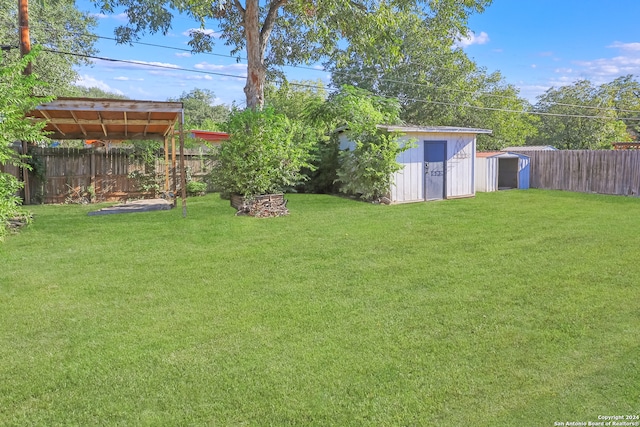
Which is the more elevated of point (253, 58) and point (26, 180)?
point (253, 58)

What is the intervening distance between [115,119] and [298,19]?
7.09 metres

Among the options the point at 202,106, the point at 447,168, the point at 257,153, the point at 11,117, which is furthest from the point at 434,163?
the point at 202,106

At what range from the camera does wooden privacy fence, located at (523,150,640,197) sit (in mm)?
12469

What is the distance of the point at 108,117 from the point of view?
Result: 9070 millimetres

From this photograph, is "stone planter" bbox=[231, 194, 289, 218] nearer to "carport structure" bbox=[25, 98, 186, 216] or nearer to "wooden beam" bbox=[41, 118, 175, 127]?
"carport structure" bbox=[25, 98, 186, 216]

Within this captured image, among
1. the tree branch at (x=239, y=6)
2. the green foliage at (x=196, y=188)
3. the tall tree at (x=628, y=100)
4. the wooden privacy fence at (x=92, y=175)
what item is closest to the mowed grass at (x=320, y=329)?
the wooden privacy fence at (x=92, y=175)

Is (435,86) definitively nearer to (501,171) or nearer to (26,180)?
(501,171)

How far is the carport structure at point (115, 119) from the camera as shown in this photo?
750 cm

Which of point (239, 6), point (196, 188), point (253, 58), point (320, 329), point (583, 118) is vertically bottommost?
point (320, 329)

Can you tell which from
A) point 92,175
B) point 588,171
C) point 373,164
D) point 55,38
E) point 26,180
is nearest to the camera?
point 26,180

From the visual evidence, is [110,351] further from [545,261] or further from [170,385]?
[545,261]

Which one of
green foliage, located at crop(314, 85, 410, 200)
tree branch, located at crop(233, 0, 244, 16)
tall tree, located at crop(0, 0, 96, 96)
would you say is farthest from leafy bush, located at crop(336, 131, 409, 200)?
tall tree, located at crop(0, 0, 96, 96)

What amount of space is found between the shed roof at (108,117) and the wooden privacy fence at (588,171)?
12450 mm

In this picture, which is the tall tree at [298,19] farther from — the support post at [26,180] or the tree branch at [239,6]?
the support post at [26,180]
